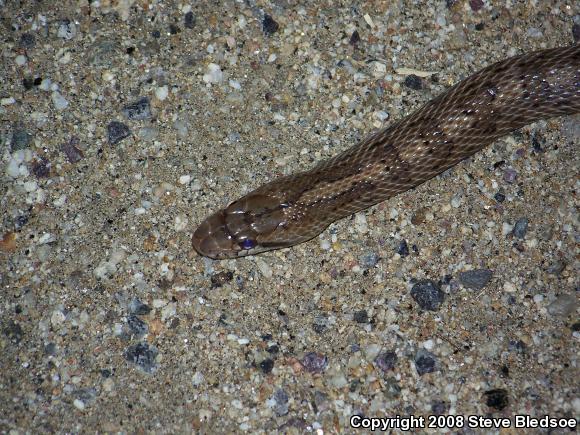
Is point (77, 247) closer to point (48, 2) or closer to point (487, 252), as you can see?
point (48, 2)

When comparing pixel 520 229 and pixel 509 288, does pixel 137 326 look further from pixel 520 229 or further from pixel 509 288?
pixel 520 229

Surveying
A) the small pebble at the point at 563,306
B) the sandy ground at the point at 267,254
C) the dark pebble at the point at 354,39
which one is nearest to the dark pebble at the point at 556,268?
the sandy ground at the point at 267,254

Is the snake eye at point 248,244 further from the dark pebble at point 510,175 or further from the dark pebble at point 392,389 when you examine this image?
the dark pebble at point 510,175

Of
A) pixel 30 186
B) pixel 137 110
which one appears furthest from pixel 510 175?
pixel 30 186

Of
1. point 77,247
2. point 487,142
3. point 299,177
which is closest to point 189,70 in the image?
point 299,177

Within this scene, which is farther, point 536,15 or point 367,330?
point 536,15

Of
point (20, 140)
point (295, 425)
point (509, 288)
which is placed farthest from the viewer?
point (20, 140)
